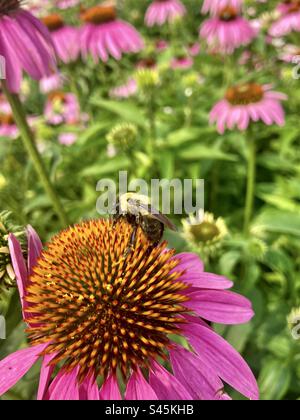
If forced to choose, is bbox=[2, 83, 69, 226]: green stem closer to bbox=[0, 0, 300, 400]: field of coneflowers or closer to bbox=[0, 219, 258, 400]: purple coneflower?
bbox=[0, 0, 300, 400]: field of coneflowers

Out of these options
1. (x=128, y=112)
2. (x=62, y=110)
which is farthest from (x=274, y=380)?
(x=62, y=110)

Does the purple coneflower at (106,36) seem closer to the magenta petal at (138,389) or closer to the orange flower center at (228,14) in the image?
the orange flower center at (228,14)

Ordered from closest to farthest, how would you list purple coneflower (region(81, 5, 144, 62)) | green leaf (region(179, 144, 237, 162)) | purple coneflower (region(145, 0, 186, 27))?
green leaf (region(179, 144, 237, 162)) < purple coneflower (region(81, 5, 144, 62)) < purple coneflower (region(145, 0, 186, 27))

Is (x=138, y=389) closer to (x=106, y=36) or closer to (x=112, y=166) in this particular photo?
(x=112, y=166)

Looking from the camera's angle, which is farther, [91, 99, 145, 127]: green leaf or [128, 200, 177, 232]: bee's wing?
[91, 99, 145, 127]: green leaf

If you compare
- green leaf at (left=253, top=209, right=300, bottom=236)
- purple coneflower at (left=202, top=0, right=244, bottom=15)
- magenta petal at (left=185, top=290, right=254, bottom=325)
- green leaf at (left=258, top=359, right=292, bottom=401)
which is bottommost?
green leaf at (left=258, top=359, right=292, bottom=401)

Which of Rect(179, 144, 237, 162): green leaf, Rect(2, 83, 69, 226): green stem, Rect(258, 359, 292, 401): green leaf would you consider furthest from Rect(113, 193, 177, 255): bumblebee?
Rect(179, 144, 237, 162): green leaf

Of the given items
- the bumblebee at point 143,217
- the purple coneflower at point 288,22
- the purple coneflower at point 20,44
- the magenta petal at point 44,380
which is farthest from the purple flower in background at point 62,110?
the magenta petal at point 44,380

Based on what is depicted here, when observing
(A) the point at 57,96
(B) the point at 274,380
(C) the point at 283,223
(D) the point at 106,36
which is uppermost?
(D) the point at 106,36
